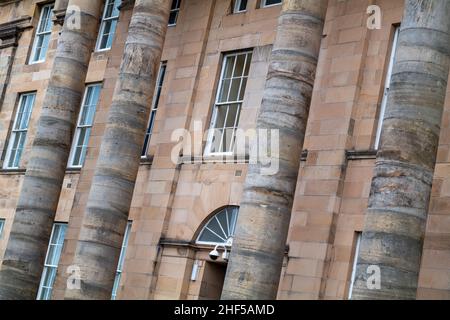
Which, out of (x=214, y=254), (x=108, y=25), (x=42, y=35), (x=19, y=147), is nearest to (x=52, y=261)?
(x=19, y=147)

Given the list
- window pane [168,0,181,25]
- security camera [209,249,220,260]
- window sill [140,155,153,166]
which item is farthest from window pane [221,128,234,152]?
window pane [168,0,181,25]

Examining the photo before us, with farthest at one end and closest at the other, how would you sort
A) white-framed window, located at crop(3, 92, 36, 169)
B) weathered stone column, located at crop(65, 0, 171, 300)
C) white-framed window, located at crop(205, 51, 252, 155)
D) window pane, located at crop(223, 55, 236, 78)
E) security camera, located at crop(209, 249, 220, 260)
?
1. white-framed window, located at crop(3, 92, 36, 169)
2. window pane, located at crop(223, 55, 236, 78)
3. white-framed window, located at crop(205, 51, 252, 155)
4. security camera, located at crop(209, 249, 220, 260)
5. weathered stone column, located at crop(65, 0, 171, 300)

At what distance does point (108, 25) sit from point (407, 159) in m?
15.3

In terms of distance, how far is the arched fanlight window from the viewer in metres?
23.1

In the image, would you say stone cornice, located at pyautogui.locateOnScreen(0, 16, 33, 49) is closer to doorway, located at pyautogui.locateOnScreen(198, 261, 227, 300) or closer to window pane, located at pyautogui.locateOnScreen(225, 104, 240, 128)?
window pane, located at pyautogui.locateOnScreen(225, 104, 240, 128)

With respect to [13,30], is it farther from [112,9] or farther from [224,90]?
[224,90]

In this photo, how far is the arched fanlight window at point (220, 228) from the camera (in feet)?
75.9

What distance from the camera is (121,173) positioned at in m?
22.4

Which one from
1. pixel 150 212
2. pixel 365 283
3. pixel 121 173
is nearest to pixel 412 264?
pixel 365 283

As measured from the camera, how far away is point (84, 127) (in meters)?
28.4

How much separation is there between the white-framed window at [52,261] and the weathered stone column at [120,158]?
5.38 metres

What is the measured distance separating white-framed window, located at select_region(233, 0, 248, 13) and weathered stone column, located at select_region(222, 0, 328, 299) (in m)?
5.78

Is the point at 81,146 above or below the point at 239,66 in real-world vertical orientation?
below
